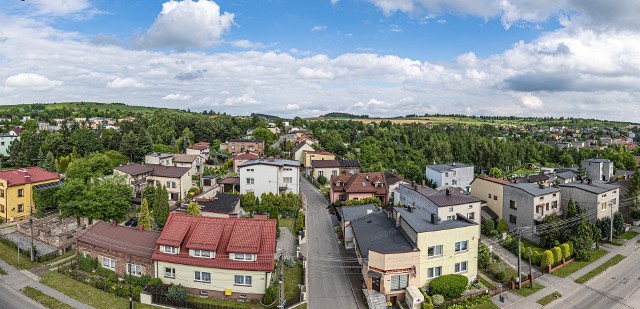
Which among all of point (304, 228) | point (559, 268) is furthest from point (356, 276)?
point (559, 268)

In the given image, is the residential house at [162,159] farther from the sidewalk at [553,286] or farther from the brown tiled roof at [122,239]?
the sidewalk at [553,286]

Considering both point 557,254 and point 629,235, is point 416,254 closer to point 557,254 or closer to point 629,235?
point 557,254

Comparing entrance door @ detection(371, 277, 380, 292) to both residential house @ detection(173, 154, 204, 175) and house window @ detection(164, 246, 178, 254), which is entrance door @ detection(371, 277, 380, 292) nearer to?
house window @ detection(164, 246, 178, 254)

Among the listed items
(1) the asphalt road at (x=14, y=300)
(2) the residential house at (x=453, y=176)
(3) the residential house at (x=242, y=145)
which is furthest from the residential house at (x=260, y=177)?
(3) the residential house at (x=242, y=145)

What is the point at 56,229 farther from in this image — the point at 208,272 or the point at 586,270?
the point at 586,270

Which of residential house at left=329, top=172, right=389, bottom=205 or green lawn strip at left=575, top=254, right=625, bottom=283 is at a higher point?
residential house at left=329, top=172, right=389, bottom=205

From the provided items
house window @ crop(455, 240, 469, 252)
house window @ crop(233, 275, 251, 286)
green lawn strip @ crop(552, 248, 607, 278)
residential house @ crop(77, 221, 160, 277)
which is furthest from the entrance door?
green lawn strip @ crop(552, 248, 607, 278)
